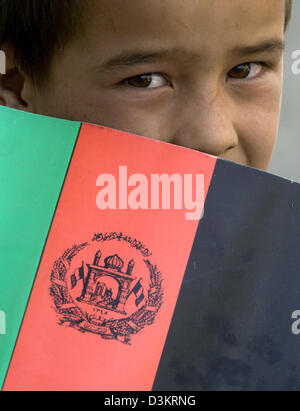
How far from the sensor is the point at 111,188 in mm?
499

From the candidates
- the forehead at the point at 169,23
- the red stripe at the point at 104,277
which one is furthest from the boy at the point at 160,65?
the red stripe at the point at 104,277

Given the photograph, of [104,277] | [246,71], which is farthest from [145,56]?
[104,277]

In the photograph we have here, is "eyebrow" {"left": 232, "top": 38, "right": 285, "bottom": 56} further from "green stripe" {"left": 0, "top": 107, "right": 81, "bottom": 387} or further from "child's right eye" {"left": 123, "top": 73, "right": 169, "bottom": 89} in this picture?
"green stripe" {"left": 0, "top": 107, "right": 81, "bottom": 387}

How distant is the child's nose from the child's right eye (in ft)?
0.14

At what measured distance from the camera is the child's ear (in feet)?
2.29

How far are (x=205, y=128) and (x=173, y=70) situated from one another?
3.0 inches

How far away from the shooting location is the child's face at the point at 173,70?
565 mm

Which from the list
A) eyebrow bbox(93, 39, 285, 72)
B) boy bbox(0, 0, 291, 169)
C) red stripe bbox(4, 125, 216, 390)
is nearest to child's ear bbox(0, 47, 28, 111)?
boy bbox(0, 0, 291, 169)

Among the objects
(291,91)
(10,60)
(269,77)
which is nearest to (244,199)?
(269,77)

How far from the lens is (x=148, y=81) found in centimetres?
61

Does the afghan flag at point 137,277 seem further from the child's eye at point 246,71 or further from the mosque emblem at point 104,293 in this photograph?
the child's eye at point 246,71

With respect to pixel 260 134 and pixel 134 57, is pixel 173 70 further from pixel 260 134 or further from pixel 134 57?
pixel 260 134

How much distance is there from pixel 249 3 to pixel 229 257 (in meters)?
0.29

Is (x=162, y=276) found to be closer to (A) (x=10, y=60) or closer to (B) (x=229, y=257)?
(B) (x=229, y=257)
